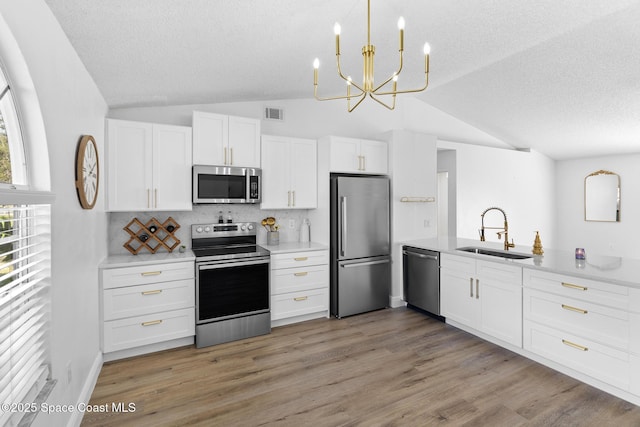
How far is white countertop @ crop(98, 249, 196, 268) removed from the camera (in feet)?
9.33

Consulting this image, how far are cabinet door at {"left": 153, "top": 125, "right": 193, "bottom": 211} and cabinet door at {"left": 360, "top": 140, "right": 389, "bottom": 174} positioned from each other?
213 cm

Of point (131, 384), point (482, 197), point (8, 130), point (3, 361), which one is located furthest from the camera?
point (482, 197)

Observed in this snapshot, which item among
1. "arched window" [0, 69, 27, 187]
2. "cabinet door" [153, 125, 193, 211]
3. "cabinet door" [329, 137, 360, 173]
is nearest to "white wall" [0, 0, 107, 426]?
"arched window" [0, 69, 27, 187]

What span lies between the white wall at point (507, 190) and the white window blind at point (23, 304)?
5.34 meters

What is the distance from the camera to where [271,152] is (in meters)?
3.77

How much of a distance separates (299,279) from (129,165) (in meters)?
2.10

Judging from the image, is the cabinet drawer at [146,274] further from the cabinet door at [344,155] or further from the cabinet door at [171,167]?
the cabinet door at [344,155]

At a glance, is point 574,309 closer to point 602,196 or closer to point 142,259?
point 142,259

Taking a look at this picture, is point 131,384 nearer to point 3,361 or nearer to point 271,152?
point 3,361

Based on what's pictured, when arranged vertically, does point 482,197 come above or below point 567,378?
above

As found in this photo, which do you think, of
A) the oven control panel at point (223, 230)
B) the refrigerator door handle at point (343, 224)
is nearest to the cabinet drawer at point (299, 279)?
the refrigerator door handle at point (343, 224)

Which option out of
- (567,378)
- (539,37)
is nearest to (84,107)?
(539,37)

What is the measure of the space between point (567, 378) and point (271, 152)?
3.46 metres

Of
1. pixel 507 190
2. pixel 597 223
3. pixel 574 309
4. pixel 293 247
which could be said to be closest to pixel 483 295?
pixel 574 309
